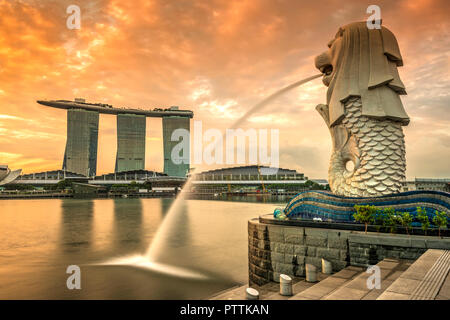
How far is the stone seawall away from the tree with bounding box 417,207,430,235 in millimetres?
1070

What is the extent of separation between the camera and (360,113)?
70.1 feet

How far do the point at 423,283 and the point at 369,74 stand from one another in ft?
55.7

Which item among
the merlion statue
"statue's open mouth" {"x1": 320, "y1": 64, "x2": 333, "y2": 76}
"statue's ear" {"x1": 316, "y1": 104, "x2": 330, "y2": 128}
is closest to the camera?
the merlion statue

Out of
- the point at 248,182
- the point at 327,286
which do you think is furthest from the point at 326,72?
the point at 248,182

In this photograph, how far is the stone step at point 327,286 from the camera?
32.2ft

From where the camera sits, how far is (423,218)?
14.7 m

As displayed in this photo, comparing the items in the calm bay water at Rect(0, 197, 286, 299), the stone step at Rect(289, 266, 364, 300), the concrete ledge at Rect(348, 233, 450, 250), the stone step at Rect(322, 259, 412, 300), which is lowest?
the calm bay water at Rect(0, 197, 286, 299)

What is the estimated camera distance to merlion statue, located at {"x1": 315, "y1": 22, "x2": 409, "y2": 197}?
20.3 metres

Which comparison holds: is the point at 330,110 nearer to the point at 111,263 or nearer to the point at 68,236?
the point at 111,263

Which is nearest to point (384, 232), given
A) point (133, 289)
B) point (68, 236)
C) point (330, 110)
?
point (330, 110)

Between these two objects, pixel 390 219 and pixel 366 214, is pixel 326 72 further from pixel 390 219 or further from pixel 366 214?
pixel 390 219

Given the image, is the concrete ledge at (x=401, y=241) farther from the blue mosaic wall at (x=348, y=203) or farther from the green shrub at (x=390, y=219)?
the blue mosaic wall at (x=348, y=203)

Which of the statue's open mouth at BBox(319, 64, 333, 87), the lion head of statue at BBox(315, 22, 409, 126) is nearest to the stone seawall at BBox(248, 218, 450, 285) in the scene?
the lion head of statue at BBox(315, 22, 409, 126)

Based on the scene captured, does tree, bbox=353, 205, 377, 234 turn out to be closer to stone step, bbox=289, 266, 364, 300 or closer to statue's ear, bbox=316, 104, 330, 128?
stone step, bbox=289, 266, 364, 300
